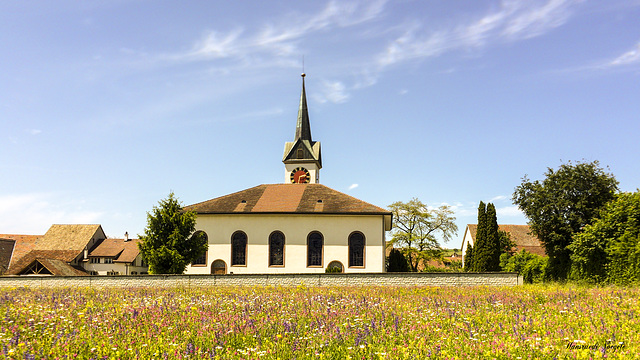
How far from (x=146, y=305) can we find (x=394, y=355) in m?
6.83

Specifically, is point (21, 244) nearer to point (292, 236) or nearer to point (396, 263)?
point (292, 236)

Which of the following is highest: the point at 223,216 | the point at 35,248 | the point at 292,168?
the point at 292,168

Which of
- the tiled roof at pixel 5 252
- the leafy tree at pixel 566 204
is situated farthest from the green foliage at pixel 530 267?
the tiled roof at pixel 5 252

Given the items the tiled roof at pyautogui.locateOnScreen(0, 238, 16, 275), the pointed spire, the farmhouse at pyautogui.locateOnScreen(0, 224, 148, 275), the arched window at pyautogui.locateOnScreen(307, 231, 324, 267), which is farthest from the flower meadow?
the farmhouse at pyautogui.locateOnScreen(0, 224, 148, 275)

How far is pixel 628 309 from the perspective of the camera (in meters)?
9.66

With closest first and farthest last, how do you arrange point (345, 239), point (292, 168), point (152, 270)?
point (152, 270) < point (345, 239) < point (292, 168)

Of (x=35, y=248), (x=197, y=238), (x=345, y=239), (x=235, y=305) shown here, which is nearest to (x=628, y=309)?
(x=235, y=305)

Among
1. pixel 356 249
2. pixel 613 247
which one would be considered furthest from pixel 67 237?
pixel 613 247

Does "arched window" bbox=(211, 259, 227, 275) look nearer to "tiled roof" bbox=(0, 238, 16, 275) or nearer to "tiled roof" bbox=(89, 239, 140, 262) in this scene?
"tiled roof" bbox=(89, 239, 140, 262)

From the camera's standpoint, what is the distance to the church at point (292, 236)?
3850 cm

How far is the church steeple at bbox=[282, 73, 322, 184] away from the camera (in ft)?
200

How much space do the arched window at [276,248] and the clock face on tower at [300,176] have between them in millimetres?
21610

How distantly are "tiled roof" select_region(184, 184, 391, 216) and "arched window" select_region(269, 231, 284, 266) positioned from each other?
2.22 metres

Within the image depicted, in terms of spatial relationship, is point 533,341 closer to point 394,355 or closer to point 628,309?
point 394,355
